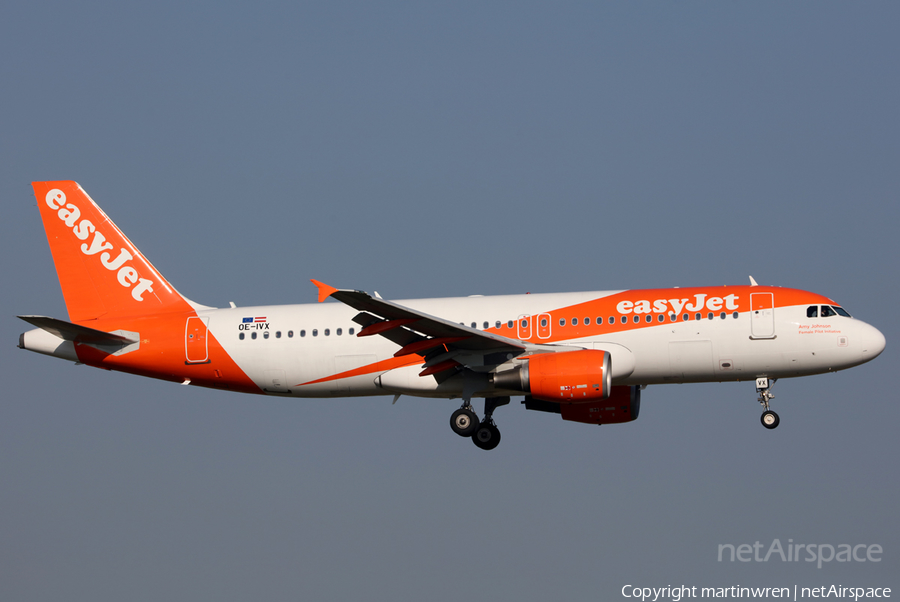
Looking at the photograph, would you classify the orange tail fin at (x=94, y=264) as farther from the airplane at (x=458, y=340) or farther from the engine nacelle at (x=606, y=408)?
the engine nacelle at (x=606, y=408)

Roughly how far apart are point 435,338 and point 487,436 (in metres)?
5.32

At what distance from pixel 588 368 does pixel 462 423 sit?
5.30 m

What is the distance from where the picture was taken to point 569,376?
3319 cm

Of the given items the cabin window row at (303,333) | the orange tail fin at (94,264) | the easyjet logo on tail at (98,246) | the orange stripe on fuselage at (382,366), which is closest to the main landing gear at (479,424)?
the orange stripe on fuselage at (382,366)

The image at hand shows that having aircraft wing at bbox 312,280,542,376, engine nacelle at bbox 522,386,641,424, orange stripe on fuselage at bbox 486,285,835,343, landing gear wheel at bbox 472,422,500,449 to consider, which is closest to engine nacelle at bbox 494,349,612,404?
aircraft wing at bbox 312,280,542,376

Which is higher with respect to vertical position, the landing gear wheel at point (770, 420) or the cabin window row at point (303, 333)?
the cabin window row at point (303, 333)

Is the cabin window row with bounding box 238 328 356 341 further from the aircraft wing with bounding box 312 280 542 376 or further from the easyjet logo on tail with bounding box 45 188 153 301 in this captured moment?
the easyjet logo on tail with bounding box 45 188 153 301

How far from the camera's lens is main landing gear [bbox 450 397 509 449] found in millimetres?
36312

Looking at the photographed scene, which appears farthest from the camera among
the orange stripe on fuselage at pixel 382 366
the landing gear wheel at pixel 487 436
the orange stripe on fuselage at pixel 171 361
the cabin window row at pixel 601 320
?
the landing gear wheel at pixel 487 436

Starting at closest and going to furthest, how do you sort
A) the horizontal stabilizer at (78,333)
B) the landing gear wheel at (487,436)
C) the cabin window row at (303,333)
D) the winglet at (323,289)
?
the winglet at (323,289), the horizontal stabilizer at (78,333), the cabin window row at (303,333), the landing gear wheel at (487,436)

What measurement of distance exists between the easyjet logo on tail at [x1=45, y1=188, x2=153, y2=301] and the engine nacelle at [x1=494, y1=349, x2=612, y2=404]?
47.9ft

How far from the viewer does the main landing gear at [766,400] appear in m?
34.9

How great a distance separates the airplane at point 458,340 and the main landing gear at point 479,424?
0.16 feet

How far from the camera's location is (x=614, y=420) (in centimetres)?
3900
